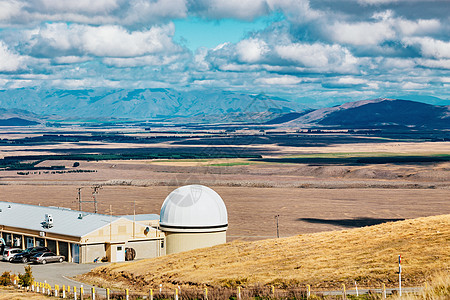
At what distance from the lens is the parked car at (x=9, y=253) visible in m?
58.6

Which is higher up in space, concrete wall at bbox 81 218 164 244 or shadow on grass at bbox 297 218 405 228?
concrete wall at bbox 81 218 164 244

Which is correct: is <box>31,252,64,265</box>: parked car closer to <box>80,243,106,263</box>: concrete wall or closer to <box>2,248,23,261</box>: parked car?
<box>80,243,106,263</box>: concrete wall

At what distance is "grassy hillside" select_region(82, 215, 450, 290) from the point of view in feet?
123

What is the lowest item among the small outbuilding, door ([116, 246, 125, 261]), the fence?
→ door ([116, 246, 125, 261])

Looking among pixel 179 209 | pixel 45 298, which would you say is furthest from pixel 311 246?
pixel 45 298

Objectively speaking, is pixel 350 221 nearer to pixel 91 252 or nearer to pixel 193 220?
pixel 193 220

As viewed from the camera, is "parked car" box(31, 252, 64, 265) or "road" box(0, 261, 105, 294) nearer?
"road" box(0, 261, 105, 294)

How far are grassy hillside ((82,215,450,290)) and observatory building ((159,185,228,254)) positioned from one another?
3.31 metres

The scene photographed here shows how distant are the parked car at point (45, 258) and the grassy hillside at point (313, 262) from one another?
27.2 ft

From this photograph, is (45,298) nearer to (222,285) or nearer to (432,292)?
(222,285)

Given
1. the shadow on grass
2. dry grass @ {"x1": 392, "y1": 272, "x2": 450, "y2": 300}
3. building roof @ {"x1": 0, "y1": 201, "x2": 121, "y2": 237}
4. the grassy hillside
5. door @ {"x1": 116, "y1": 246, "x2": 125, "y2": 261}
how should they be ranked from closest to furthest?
dry grass @ {"x1": 392, "y1": 272, "x2": 450, "y2": 300} → the grassy hillside → door @ {"x1": 116, "y1": 246, "x2": 125, "y2": 261} → building roof @ {"x1": 0, "y1": 201, "x2": 121, "y2": 237} → the shadow on grass

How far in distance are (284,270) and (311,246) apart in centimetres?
847

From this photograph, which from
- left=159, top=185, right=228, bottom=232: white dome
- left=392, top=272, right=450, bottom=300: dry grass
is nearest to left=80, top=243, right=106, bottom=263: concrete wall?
left=159, top=185, right=228, bottom=232: white dome

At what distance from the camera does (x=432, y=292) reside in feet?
88.2
